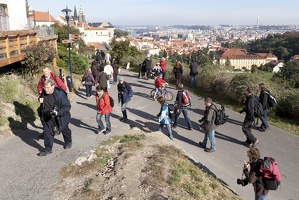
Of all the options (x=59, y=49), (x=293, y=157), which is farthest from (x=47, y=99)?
(x=59, y=49)

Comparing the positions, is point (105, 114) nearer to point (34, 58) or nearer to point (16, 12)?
point (34, 58)

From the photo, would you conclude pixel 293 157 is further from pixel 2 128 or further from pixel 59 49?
pixel 59 49

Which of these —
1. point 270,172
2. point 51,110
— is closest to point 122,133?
point 51,110

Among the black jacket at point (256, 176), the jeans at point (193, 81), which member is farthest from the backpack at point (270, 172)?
the jeans at point (193, 81)

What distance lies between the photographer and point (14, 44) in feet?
36.1

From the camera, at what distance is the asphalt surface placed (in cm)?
535

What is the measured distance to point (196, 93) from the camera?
14.2m

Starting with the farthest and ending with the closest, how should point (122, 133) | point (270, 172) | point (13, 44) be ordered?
point (13, 44) → point (122, 133) → point (270, 172)

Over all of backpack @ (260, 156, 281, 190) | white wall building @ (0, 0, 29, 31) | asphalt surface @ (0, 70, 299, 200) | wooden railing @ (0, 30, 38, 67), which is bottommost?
asphalt surface @ (0, 70, 299, 200)

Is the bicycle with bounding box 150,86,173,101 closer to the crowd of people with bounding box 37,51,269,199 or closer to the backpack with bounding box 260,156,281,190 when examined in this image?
the crowd of people with bounding box 37,51,269,199

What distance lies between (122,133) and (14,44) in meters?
5.97

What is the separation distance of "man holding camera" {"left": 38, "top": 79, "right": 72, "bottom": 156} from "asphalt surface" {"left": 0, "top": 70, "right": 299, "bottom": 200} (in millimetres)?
500

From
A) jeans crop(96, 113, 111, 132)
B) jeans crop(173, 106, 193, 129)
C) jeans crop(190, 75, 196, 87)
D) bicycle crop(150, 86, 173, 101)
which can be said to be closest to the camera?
jeans crop(96, 113, 111, 132)

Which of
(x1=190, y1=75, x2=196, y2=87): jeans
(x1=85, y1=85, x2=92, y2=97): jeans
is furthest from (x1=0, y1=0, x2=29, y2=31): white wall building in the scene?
(x1=190, y1=75, x2=196, y2=87): jeans
